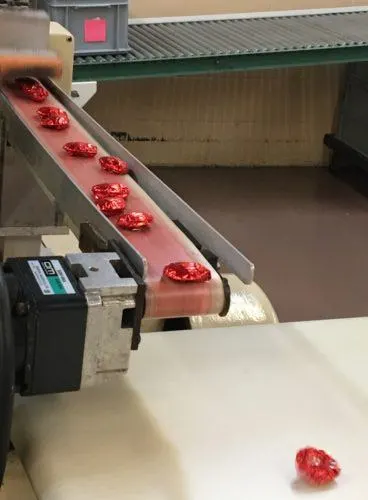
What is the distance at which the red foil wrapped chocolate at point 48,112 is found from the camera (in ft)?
4.45

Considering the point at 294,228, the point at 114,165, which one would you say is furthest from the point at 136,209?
the point at 294,228

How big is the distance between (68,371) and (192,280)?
176 millimetres

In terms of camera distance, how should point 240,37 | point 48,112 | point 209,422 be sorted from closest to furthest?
point 209,422 < point 48,112 < point 240,37

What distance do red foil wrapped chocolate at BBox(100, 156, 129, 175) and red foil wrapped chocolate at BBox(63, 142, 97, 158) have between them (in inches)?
0.9

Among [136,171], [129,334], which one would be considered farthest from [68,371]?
[136,171]

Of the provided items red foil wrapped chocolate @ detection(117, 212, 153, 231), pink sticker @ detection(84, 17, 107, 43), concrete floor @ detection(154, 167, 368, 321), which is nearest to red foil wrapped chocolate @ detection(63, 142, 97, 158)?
red foil wrapped chocolate @ detection(117, 212, 153, 231)

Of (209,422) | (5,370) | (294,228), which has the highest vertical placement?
(5,370)

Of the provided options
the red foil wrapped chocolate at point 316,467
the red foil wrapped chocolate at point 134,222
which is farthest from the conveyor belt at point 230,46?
the red foil wrapped chocolate at point 316,467

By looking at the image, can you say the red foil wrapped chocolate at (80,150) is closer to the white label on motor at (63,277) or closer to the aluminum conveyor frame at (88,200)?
the aluminum conveyor frame at (88,200)

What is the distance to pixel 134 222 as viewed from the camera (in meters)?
1.06

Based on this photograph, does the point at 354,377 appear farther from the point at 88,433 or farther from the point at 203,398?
the point at 88,433

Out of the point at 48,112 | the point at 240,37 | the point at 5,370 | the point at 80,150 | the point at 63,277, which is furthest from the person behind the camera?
the point at 240,37

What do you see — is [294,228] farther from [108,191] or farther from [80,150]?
[108,191]

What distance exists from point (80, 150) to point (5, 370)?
21.3 inches
